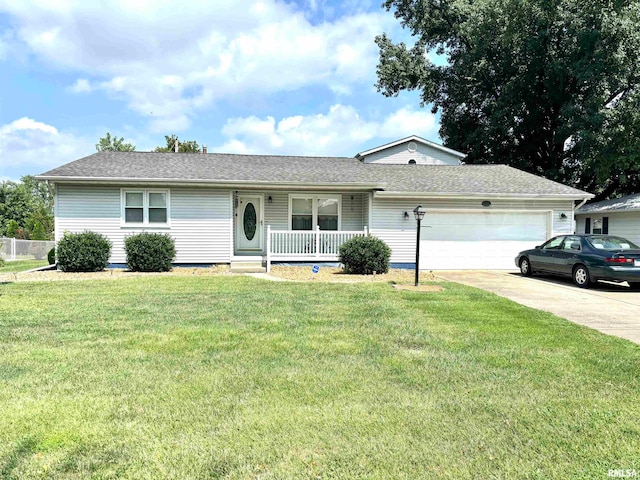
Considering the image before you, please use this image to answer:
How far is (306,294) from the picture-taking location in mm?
8898

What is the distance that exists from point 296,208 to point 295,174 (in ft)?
4.19

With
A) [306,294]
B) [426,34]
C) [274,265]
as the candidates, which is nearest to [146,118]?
[274,265]

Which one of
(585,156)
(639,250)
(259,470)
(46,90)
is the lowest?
(259,470)

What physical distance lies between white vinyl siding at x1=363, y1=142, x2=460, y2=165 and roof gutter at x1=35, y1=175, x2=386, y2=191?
16.3ft

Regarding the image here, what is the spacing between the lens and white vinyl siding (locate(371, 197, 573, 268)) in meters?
14.5

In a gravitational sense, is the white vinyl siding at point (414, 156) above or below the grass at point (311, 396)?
above

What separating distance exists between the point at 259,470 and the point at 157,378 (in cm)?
189

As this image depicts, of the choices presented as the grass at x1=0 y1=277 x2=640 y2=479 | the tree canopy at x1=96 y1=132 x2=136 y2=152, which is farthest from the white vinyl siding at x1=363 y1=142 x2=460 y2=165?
the tree canopy at x1=96 y1=132 x2=136 y2=152

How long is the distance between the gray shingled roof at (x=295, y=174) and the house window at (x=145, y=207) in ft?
2.15

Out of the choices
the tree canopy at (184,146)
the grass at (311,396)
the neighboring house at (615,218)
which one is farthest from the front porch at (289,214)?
the tree canopy at (184,146)

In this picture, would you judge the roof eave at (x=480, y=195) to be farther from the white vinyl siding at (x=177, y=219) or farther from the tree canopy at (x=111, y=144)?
the tree canopy at (x=111, y=144)

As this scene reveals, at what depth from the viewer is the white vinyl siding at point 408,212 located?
1455 centimetres

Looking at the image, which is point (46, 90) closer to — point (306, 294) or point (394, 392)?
point (306, 294)

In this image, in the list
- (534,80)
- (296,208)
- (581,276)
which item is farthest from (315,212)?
(534,80)
